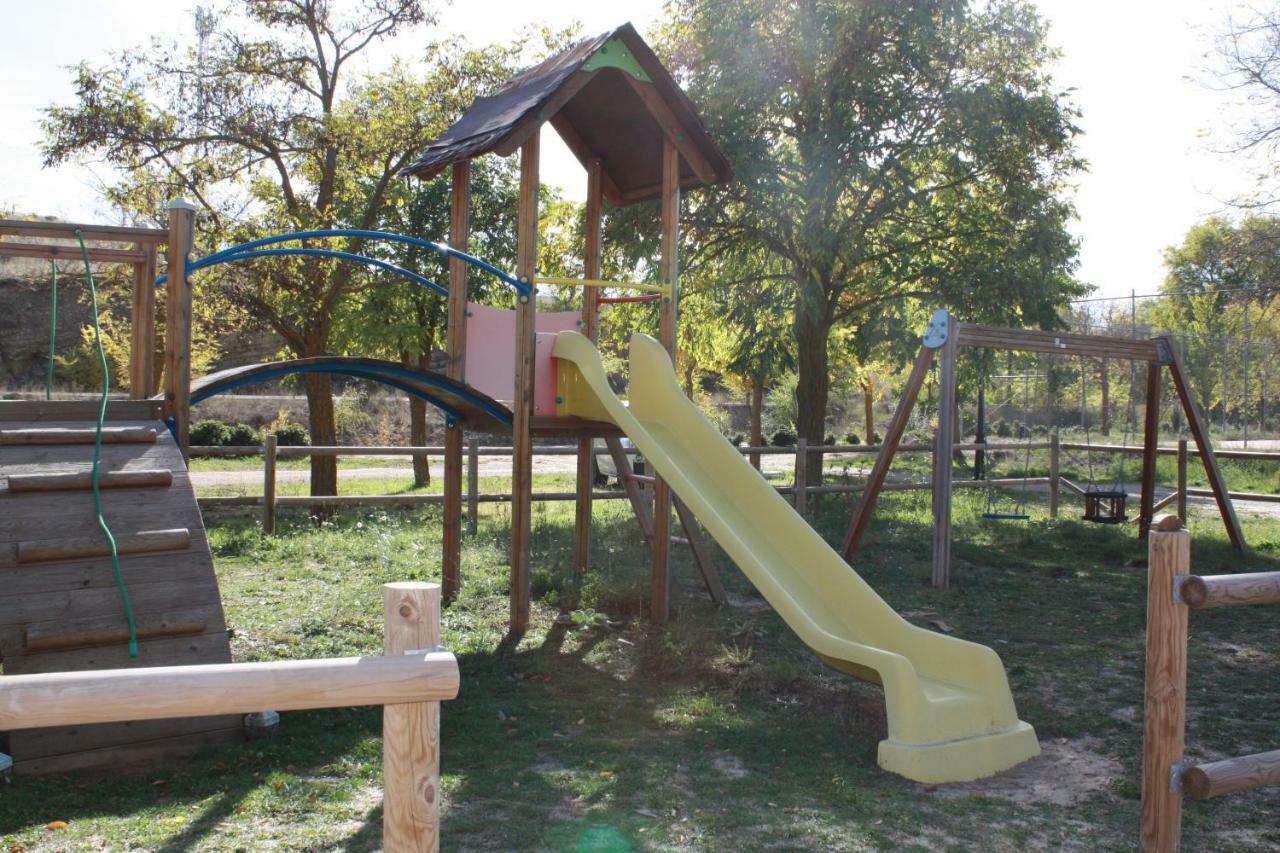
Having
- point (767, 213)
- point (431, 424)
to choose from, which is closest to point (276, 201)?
point (767, 213)

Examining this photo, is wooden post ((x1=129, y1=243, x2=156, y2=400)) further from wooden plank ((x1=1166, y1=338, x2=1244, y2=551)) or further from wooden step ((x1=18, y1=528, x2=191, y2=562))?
wooden plank ((x1=1166, y1=338, x2=1244, y2=551))

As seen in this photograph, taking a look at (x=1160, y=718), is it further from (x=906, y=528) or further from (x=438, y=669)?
(x=906, y=528)

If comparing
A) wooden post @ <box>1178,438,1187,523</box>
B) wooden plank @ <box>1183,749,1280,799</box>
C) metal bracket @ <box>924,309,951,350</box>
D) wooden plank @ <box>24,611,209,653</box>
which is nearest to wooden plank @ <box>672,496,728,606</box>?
metal bracket @ <box>924,309,951,350</box>

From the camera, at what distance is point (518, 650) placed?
6.67 meters

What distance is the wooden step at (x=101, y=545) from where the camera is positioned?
4352 mm

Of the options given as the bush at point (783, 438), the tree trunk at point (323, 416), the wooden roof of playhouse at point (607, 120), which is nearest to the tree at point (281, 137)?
the tree trunk at point (323, 416)

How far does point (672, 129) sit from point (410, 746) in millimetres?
6397

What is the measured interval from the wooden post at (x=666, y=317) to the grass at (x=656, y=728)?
0.72ft

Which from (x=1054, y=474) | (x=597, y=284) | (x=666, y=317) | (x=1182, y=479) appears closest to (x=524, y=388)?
(x=597, y=284)

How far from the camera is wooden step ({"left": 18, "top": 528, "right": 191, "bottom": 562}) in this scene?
4.35 metres

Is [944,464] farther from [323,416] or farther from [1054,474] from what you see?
[323,416]

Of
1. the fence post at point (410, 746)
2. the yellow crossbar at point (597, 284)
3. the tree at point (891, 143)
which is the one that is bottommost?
the fence post at point (410, 746)

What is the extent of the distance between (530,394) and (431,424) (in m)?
27.5

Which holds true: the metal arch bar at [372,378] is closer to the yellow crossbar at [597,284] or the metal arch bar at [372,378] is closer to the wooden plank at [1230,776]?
the yellow crossbar at [597,284]
